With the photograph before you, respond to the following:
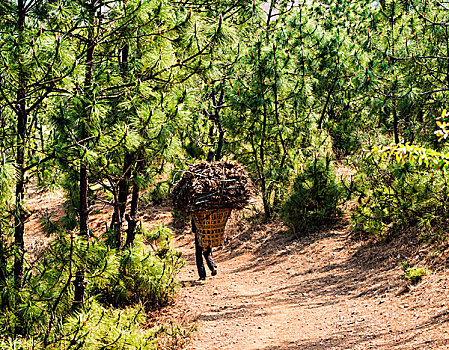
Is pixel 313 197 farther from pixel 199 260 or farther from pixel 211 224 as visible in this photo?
pixel 211 224

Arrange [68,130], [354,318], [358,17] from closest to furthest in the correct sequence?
[68,130], [354,318], [358,17]

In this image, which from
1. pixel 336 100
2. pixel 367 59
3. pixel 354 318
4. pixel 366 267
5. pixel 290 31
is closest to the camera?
pixel 354 318

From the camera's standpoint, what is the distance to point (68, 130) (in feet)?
13.3

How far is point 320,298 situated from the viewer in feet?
19.3

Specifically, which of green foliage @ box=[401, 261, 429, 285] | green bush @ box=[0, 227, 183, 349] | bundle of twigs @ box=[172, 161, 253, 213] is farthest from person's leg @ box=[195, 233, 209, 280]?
green foliage @ box=[401, 261, 429, 285]

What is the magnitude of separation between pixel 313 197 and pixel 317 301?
9.36 feet

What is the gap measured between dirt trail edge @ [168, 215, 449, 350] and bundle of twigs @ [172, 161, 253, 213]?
1304 millimetres

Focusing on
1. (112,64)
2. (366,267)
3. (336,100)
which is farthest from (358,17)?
(112,64)

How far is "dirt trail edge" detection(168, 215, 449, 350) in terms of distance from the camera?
174 inches

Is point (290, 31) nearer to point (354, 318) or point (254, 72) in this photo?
point (254, 72)

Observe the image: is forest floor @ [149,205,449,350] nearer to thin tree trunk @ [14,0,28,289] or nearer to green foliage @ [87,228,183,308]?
green foliage @ [87,228,183,308]

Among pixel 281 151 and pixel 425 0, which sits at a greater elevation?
pixel 425 0

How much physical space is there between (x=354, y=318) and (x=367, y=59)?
531cm

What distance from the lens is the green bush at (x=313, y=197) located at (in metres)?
8.21
